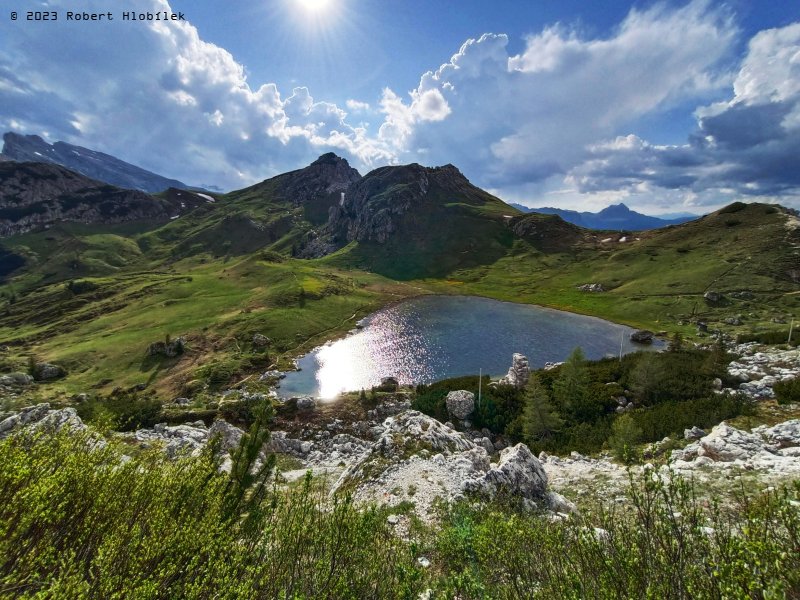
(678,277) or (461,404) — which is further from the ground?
(678,277)

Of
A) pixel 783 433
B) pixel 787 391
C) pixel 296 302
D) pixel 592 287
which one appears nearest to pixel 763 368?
pixel 787 391

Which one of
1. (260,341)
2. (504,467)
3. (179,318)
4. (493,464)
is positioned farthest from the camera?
(179,318)

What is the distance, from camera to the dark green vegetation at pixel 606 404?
3316 centimetres

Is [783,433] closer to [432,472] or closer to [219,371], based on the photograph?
[432,472]

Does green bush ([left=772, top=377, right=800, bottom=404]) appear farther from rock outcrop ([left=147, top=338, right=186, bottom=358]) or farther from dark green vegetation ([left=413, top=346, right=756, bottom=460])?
rock outcrop ([left=147, top=338, right=186, bottom=358])

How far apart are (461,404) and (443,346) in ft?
137

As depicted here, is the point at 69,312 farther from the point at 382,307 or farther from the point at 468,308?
the point at 468,308

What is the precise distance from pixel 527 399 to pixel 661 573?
111 feet

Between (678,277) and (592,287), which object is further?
(592,287)

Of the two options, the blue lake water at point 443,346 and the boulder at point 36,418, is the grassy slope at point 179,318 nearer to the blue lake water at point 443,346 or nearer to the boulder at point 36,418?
the blue lake water at point 443,346

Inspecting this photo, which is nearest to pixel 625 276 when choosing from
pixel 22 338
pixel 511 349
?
pixel 511 349

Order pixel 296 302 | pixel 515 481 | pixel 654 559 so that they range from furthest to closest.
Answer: pixel 296 302
pixel 515 481
pixel 654 559

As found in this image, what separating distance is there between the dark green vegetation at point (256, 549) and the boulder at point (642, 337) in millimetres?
94146

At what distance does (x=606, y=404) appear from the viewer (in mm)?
43969
